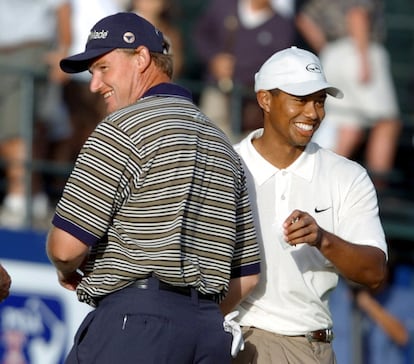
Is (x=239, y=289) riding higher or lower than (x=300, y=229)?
lower

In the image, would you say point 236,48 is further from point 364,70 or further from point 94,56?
point 94,56

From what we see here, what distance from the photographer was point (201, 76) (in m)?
11.8

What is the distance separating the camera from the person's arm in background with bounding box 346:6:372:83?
34.6 ft

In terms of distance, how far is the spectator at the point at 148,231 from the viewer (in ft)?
15.8

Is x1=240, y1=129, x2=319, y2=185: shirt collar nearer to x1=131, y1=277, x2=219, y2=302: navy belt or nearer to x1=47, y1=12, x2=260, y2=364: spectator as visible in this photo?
x1=47, y1=12, x2=260, y2=364: spectator

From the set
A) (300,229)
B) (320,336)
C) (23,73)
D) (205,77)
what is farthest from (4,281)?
(205,77)

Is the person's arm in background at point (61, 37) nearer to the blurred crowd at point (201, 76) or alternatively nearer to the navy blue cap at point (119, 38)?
the blurred crowd at point (201, 76)

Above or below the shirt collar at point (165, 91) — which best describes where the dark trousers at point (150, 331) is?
below

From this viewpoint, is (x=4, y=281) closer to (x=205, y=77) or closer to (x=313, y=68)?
(x=313, y=68)

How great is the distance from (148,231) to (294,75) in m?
1.08

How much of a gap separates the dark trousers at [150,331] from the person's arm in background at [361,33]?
5858mm

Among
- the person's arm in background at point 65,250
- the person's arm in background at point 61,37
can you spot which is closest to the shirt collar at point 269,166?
the person's arm in background at point 65,250

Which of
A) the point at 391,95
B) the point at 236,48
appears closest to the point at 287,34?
the point at 236,48

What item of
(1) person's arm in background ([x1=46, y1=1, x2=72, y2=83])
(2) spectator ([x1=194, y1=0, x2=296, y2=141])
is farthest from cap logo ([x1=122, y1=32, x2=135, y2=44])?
(2) spectator ([x1=194, y1=0, x2=296, y2=141])
